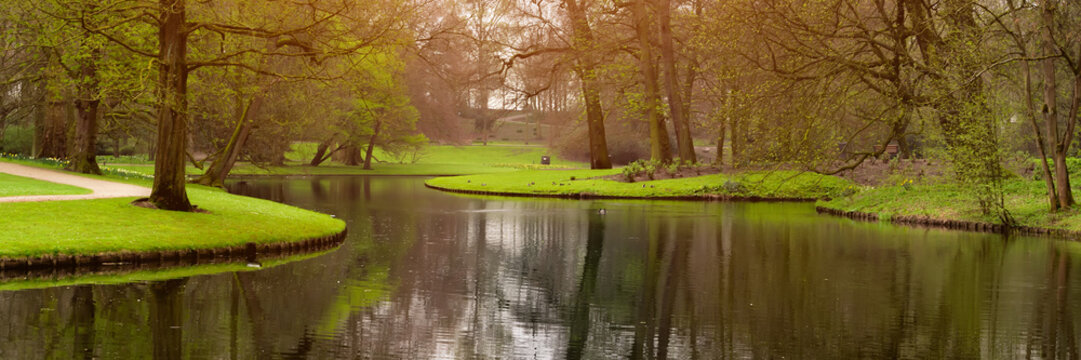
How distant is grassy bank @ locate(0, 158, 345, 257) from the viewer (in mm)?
14914

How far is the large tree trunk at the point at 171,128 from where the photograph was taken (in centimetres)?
1914

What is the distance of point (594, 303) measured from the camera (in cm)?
1276

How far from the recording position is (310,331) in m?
10.6

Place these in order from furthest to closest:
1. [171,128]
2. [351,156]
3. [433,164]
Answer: [433,164] → [351,156] → [171,128]

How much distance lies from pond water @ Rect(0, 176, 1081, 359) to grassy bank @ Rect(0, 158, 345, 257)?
1.50 m

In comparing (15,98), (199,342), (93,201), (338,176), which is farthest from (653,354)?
(338,176)

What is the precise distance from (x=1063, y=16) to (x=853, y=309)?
43.0ft

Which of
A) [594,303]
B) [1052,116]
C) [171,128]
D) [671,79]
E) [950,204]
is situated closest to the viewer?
[594,303]

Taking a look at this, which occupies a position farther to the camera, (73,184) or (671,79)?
(671,79)

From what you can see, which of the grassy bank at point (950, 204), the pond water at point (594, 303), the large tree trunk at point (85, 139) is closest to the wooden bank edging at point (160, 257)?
the pond water at point (594, 303)

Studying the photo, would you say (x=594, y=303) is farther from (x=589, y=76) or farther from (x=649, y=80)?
(x=589, y=76)

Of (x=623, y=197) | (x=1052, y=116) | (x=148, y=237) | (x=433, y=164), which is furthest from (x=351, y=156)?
(x=1052, y=116)

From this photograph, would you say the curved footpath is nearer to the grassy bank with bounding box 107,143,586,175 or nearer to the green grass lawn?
the green grass lawn

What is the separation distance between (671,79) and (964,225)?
15670mm
